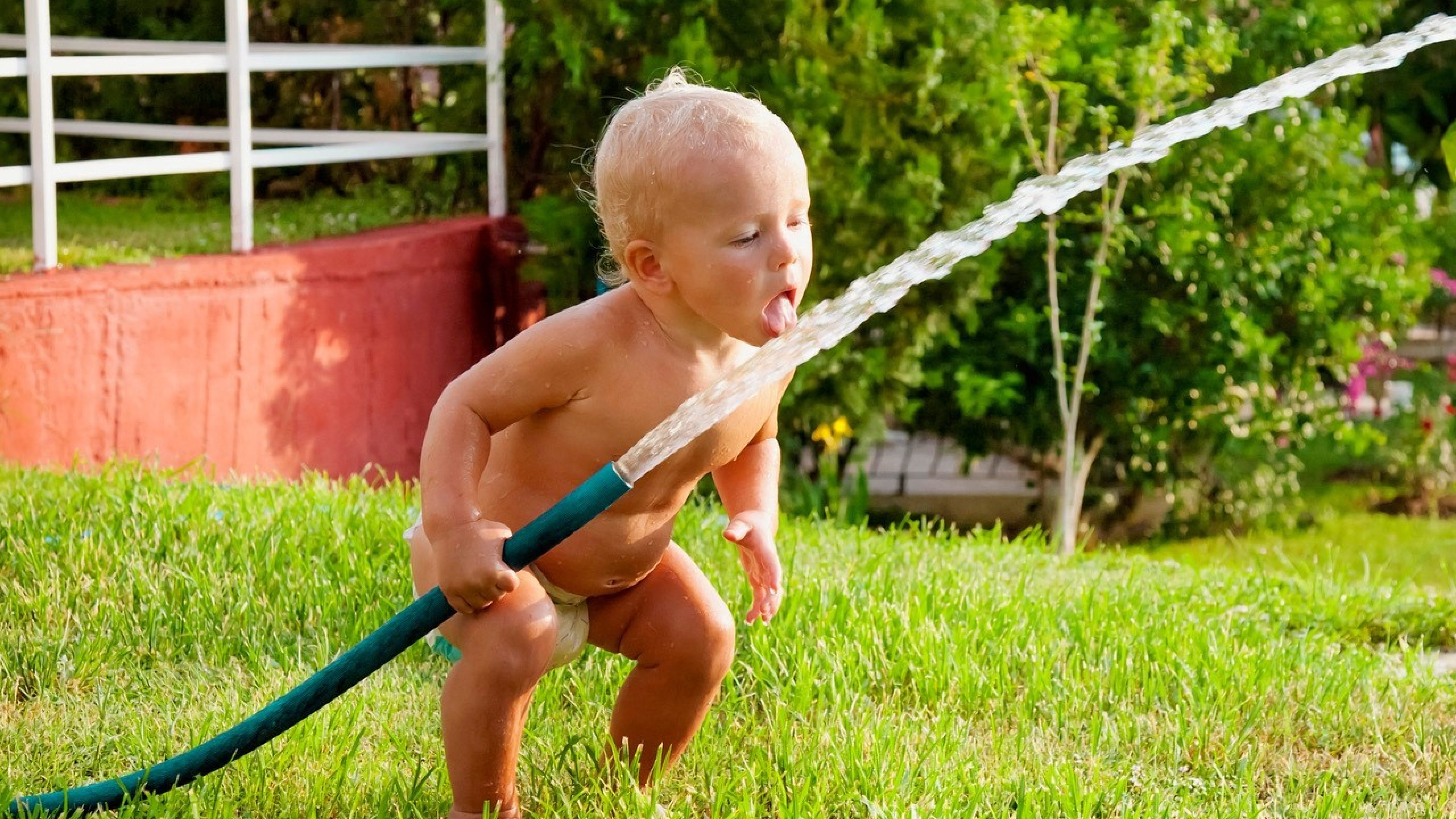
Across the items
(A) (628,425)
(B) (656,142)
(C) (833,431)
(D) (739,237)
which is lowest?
(C) (833,431)

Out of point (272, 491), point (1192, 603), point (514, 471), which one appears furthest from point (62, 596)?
point (1192, 603)

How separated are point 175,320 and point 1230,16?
4.29m

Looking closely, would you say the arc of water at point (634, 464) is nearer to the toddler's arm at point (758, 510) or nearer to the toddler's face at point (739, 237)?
the toddler's face at point (739, 237)

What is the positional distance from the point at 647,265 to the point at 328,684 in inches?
27.8

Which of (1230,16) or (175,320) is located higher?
(1230,16)

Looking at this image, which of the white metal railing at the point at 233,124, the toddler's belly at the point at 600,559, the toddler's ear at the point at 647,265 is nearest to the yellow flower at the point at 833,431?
the white metal railing at the point at 233,124

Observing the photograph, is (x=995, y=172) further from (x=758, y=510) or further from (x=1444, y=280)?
(x=758, y=510)

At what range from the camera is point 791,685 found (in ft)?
9.95

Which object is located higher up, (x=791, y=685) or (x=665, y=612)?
(x=665, y=612)

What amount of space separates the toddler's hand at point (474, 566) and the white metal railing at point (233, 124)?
297 centimetres

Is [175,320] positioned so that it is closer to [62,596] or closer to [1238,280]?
[62,596]

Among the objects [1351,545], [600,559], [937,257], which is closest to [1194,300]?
[1351,545]

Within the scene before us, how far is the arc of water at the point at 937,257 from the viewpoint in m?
2.24

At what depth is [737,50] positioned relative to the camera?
5.68 meters
